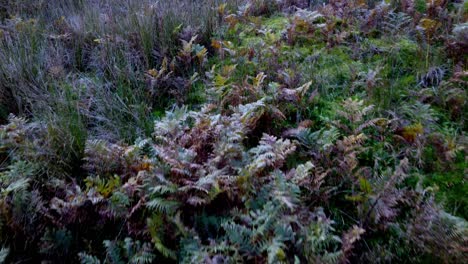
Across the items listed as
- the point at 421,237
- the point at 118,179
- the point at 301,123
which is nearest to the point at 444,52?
the point at 301,123

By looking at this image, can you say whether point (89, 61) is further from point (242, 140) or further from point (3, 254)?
point (3, 254)

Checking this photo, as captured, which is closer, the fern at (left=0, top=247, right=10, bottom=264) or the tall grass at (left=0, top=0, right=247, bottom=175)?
the fern at (left=0, top=247, right=10, bottom=264)

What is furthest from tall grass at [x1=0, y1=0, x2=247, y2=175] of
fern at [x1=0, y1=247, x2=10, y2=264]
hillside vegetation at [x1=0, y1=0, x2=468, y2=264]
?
fern at [x1=0, y1=247, x2=10, y2=264]

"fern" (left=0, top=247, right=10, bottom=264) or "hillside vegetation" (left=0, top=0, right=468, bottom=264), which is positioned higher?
"fern" (left=0, top=247, right=10, bottom=264)

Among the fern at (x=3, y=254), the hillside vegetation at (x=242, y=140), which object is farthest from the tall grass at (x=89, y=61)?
the fern at (x=3, y=254)

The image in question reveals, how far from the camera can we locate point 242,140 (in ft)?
8.43

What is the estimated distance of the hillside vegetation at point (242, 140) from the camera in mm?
1947

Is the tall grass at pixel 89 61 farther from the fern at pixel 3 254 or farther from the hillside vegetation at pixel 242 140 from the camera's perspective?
the fern at pixel 3 254

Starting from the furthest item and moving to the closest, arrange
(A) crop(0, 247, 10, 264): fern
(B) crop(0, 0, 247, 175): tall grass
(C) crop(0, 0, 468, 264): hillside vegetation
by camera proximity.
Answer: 1. (B) crop(0, 0, 247, 175): tall grass
2. (C) crop(0, 0, 468, 264): hillside vegetation
3. (A) crop(0, 247, 10, 264): fern

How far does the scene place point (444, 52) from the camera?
3.38 m

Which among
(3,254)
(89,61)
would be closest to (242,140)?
(3,254)

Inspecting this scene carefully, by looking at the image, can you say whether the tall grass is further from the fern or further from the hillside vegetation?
the fern

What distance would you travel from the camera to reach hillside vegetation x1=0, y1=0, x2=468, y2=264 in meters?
1.95

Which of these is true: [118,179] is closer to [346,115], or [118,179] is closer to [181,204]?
[181,204]
